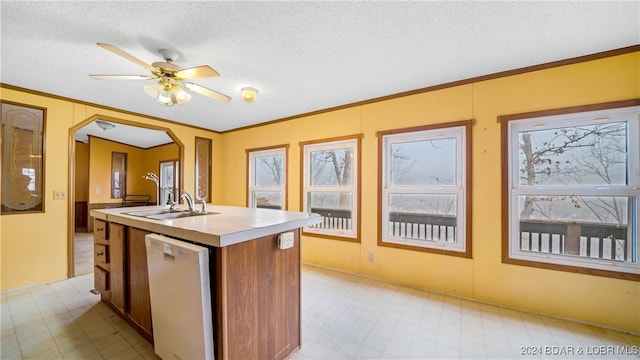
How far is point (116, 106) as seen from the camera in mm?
3484

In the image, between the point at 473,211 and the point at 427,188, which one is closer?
the point at 473,211

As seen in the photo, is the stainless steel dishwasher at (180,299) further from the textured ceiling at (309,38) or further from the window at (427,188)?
the window at (427,188)

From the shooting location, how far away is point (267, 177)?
4422mm

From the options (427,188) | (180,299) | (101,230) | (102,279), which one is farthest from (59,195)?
(427,188)

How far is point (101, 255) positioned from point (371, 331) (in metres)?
2.64

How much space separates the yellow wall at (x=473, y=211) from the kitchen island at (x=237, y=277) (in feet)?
5.45

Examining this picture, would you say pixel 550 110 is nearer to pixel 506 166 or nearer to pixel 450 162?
pixel 506 166

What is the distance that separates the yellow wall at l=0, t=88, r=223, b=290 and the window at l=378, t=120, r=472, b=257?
4.03m

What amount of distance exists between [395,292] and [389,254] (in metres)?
0.44

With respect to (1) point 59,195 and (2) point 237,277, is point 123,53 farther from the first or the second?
(1) point 59,195

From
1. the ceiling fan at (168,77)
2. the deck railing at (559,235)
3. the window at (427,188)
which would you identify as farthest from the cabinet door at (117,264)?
the deck railing at (559,235)

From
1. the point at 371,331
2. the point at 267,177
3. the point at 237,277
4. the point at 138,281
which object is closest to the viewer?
the point at 237,277

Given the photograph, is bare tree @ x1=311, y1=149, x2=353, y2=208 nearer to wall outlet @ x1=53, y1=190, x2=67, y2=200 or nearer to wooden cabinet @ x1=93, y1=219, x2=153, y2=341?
wooden cabinet @ x1=93, y1=219, x2=153, y2=341

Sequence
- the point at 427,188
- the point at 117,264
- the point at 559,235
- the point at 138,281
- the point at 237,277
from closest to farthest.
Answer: the point at 237,277, the point at 138,281, the point at 117,264, the point at 559,235, the point at 427,188
